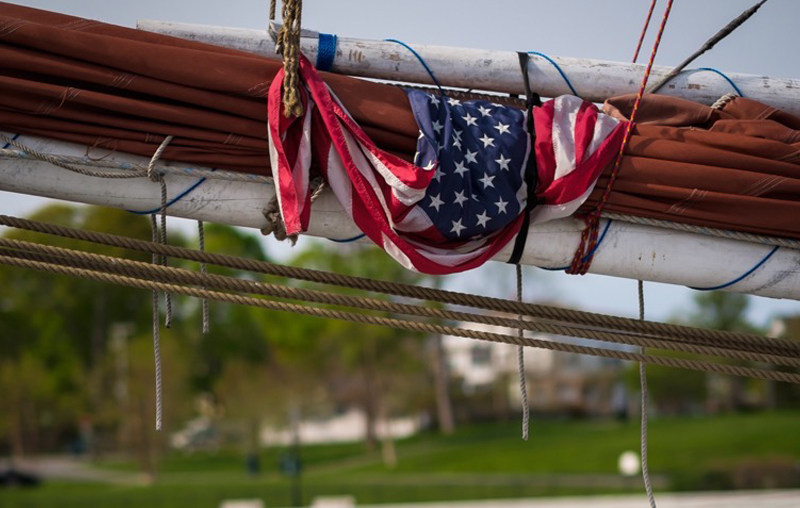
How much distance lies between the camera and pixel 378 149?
11.2 ft

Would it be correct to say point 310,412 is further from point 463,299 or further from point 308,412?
point 463,299

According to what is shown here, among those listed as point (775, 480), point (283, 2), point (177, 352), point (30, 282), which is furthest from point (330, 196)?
point (30, 282)

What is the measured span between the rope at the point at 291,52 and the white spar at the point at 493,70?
35cm

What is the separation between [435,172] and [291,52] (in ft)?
2.05

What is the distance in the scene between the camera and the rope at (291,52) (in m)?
3.34

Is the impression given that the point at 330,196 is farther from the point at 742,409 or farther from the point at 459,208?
the point at 742,409

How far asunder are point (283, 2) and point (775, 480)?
3508cm

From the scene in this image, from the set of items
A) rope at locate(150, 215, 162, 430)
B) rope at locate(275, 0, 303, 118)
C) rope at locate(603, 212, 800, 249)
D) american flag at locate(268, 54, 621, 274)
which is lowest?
rope at locate(150, 215, 162, 430)

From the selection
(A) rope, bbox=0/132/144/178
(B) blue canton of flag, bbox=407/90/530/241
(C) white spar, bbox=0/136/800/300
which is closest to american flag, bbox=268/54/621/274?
(B) blue canton of flag, bbox=407/90/530/241

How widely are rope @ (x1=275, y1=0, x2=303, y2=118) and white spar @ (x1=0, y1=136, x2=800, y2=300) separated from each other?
1.04 ft

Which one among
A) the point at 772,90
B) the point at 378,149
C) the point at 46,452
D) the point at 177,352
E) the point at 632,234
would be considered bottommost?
the point at 46,452

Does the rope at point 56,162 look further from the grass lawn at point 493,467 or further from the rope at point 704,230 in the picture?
the grass lawn at point 493,467

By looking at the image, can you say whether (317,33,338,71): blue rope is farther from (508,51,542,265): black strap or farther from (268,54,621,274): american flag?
(508,51,542,265): black strap

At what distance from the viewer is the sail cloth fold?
3.38 meters
